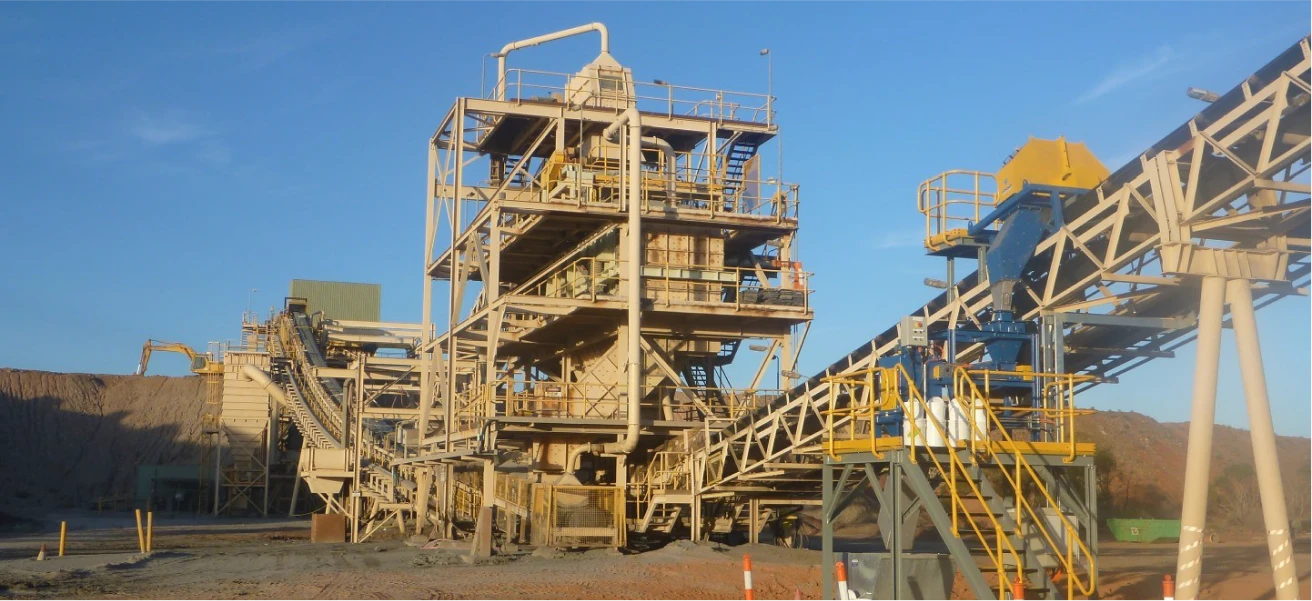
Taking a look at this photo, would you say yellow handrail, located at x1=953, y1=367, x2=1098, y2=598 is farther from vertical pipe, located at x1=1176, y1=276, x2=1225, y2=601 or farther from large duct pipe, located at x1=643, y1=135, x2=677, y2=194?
large duct pipe, located at x1=643, y1=135, x2=677, y2=194

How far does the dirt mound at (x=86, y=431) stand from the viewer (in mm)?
68000

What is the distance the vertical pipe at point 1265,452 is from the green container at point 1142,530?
2577 cm

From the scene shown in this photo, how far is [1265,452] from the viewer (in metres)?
14.6

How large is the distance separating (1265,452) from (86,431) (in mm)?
72340

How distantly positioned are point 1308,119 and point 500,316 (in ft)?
52.1

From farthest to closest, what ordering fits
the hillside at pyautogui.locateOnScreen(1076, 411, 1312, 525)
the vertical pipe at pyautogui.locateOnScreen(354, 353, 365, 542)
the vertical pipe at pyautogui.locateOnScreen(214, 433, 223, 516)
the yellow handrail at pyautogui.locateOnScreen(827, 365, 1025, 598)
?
the hillside at pyautogui.locateOnScreen(1076, 411, 1312, 525)
the vertical pipe at pyautogui.locateOnScreen(214, 433, 223, 516)
the vertical pipe at pyautogui.locateOnScreen(354, 353, 365, 542)
the yellow handrail at pyautogui.locateOnScreen(827, 365, 1025, 598)

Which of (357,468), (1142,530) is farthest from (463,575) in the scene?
(1142,530)

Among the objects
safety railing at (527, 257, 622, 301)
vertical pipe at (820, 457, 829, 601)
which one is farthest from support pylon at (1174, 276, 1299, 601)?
safety railing at (527, 257, 622, 301)

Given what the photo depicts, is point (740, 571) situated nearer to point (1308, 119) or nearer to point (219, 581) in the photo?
point (219, 581)

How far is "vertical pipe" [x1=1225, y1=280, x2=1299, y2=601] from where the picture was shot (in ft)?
47.1

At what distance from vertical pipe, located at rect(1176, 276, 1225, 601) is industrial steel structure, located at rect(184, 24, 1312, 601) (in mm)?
32

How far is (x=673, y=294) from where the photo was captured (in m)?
27.3

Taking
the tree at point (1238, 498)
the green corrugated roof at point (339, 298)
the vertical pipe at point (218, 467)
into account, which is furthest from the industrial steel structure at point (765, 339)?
the tree at point (1238, 498)

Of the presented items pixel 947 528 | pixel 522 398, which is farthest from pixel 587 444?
pixel 947 528
